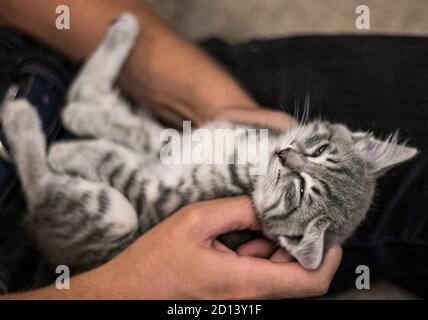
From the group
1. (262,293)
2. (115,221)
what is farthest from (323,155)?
(115,221)

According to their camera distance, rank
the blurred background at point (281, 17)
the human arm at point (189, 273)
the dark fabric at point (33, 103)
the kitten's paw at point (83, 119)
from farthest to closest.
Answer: the blurred background at point (281, 17)
the kitten's paw at point (83, 119)
the dark fabric at point (33, 103)
the human arm at point (189, 273)

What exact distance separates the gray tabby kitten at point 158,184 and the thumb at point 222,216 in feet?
0.17

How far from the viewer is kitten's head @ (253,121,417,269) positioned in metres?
1.01

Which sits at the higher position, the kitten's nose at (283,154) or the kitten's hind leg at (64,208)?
the kitten's nose at (283,154)

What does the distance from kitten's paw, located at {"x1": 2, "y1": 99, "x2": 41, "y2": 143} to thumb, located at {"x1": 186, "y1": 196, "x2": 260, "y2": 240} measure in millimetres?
419

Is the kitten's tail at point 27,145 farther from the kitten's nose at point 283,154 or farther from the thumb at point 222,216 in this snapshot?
the kitten's nose at point 283,154

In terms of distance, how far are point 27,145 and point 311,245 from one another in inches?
25.3

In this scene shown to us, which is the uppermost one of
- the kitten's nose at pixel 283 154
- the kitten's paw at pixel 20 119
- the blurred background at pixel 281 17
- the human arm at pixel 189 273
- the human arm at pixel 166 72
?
the blurred background at pixel 281 17

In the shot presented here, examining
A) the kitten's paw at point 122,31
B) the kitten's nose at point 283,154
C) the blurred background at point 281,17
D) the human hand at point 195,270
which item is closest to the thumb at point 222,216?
the human hand at point 195,270

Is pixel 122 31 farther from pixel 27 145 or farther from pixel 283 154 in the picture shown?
pixel 283 154

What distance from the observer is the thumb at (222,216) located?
89cm
